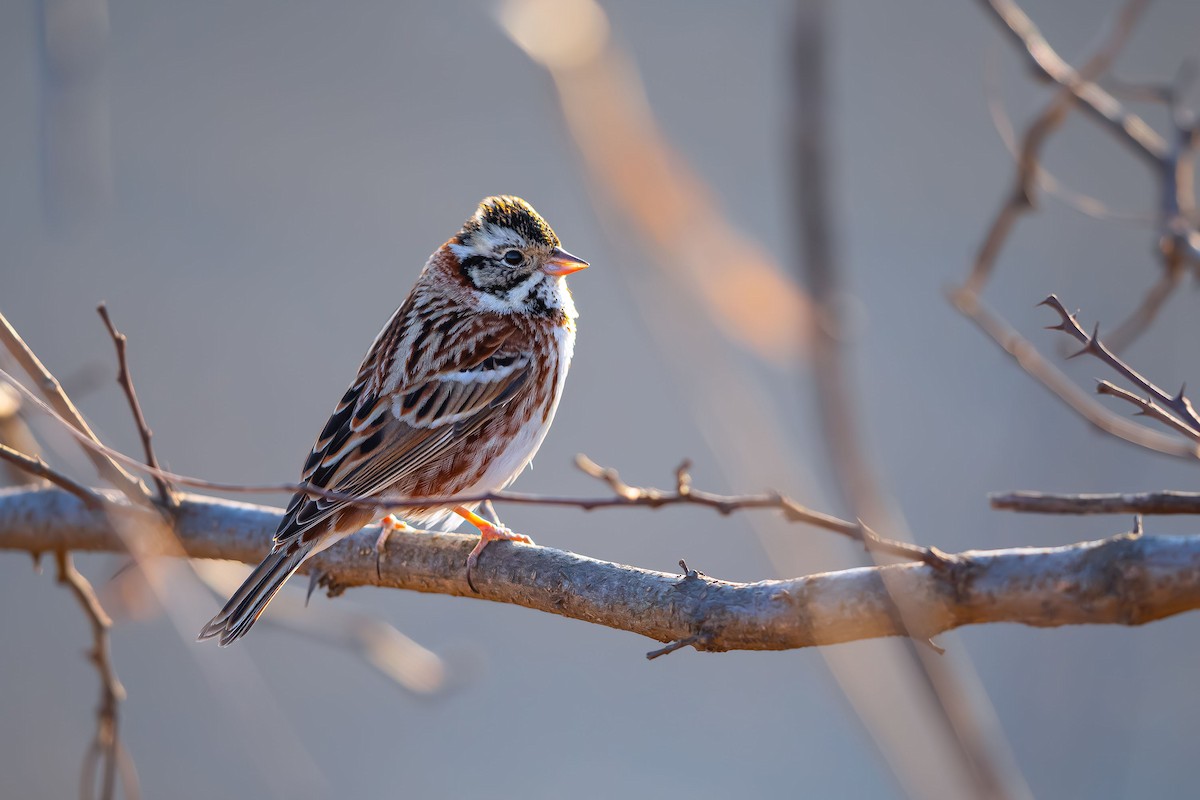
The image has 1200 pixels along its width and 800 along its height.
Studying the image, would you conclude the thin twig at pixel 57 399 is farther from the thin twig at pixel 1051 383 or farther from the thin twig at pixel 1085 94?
the thin twig at pixel 1085 94

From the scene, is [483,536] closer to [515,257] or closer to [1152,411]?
[515,257]

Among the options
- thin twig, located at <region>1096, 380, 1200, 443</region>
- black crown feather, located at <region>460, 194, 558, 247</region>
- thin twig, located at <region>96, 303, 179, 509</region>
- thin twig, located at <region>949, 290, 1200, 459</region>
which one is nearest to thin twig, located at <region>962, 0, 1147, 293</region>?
thin twig, located at <region>949, 290, 1200, 459</region>

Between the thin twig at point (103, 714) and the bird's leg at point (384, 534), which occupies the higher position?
the bird's leg at point (384, 534)

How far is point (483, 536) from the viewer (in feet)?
9.04

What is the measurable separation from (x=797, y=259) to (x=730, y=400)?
118mm

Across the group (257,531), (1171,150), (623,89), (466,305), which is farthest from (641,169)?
(466,305)

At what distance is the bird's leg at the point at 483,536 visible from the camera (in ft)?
8.75

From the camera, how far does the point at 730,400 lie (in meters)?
0.88

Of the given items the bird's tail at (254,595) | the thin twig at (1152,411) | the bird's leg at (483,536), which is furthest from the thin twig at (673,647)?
the bird's tail at (254,595)

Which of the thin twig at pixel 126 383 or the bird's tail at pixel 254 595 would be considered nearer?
the thin twig at pixel 126 383

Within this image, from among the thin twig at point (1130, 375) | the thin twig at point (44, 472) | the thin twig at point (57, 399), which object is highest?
the thin twig at point (1130, 375)

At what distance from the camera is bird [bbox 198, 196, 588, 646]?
11.3ft

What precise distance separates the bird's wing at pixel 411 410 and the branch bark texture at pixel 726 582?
1.17ft

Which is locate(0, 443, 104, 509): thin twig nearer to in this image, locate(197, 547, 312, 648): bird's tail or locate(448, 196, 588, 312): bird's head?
locate(197, 547, 312, 648): bird's tail
